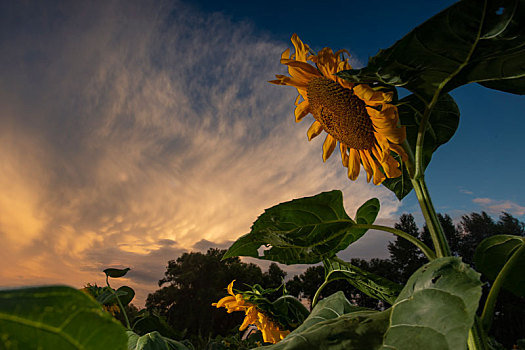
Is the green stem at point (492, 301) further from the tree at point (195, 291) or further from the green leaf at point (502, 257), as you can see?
the tree at point (195, 291)

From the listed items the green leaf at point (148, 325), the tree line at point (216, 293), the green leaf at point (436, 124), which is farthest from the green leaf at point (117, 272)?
the tree line at point (216, 293)

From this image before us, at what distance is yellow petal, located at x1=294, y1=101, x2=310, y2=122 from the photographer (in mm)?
754

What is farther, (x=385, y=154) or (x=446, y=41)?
(x=385, y=154)

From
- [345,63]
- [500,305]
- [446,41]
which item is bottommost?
[500,305]

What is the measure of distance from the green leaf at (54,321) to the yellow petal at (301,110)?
693mm

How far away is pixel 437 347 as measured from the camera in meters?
0.28

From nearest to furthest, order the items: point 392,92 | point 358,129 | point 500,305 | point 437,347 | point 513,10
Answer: point 437,347, point 513,10, point 392,92, point 358,129, point 500,305

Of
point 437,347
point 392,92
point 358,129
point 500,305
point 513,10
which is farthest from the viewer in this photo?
point 500,305

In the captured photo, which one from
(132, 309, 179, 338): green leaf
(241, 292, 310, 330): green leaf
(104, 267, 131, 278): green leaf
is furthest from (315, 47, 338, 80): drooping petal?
(132, 309, 179, 338): green leaf

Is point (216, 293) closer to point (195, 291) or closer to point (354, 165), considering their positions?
point (195, 291)

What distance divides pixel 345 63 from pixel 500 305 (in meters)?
12.0

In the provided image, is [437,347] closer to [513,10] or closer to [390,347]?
[390,347]

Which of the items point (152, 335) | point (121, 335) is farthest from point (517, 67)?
point (152, 335)

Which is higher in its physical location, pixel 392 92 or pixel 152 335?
pixel 392 92
